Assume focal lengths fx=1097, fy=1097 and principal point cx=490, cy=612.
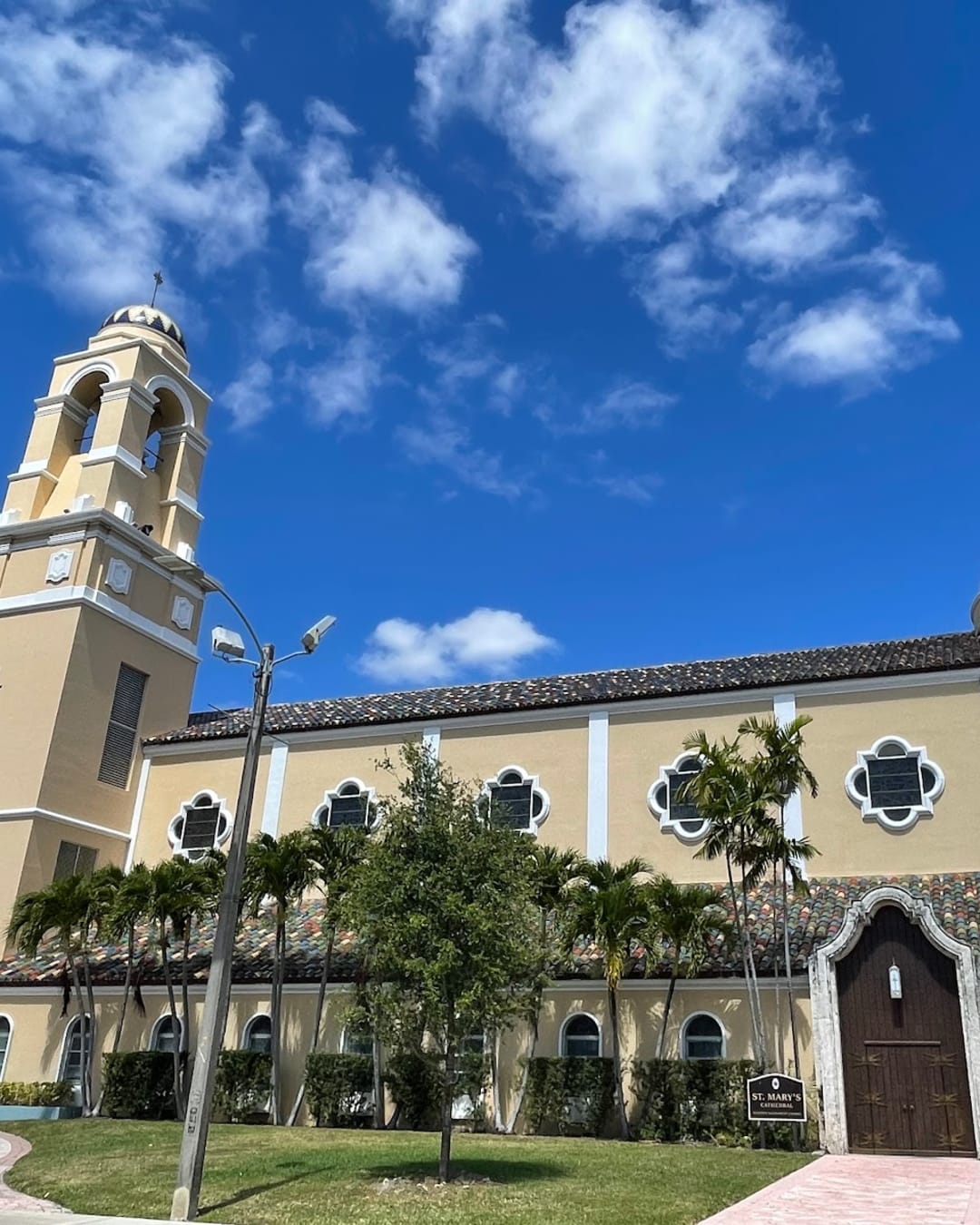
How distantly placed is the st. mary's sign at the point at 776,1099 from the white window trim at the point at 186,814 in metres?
18.9

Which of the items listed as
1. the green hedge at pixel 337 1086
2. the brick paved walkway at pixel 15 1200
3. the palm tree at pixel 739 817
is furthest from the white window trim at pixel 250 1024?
the palm tree at pixel 739 817

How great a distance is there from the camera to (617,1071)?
23.1 metres

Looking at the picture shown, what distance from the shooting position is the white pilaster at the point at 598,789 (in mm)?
28500

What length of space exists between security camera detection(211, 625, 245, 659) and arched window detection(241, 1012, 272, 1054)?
14306mm

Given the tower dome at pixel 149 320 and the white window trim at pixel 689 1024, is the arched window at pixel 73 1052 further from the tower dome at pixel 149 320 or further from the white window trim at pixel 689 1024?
the tower dome at pixel 149 320

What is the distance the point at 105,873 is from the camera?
92.1ft

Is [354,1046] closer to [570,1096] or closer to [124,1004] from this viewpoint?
[570,1096]

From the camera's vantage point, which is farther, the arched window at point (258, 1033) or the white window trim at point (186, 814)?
the white window trim at point (186, 814)

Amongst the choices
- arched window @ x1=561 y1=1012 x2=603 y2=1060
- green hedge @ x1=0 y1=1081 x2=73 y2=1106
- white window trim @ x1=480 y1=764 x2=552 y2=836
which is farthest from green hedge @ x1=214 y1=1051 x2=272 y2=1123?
white window trim @ x1=480 y1=764 x2=552 y2=836

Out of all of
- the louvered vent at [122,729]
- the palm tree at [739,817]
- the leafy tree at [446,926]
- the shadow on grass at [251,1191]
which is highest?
the louvered vent at [122,729]

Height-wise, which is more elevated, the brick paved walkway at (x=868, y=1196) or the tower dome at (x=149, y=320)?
the tower dome at (x=149, y=320)

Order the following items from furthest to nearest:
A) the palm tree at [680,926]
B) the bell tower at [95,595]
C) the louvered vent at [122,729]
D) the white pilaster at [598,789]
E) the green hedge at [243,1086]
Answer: the louvered vent at [122,729] → the bell tower at [95,595] → the white pilaster at [598,789] → the green hedge at [243,1086] → the palm tree at [680,926]

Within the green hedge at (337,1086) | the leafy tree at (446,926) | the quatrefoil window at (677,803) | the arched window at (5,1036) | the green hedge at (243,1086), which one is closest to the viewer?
the leafy tree at (446,926)

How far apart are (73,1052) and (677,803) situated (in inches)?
670
